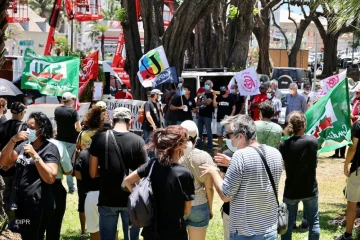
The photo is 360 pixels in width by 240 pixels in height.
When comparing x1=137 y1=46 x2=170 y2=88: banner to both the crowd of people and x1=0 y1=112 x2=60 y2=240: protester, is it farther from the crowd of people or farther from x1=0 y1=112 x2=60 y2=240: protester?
x1=0 y1=112 x2=60 y2=240: protester

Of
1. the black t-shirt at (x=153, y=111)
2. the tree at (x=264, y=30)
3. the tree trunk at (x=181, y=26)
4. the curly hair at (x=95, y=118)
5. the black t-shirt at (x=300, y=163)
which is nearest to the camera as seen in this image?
the black t-shirt at (x=300, y=163)

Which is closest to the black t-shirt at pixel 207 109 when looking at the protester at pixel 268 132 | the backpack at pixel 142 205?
the protester at pixel 268 132

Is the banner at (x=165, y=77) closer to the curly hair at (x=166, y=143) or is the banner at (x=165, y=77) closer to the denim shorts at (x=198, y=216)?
the denim shorts at (x=198, y=216)

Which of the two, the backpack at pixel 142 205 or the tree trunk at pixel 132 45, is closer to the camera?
the backpack at pixel 142 205

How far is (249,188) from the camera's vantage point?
518 cm

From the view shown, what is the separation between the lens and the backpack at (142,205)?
5000mm

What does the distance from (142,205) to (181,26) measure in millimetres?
13861

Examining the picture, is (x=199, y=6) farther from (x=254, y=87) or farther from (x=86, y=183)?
(x=86, y=183)

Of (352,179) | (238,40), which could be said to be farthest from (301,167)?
(238,40)

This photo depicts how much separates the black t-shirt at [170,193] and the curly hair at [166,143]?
68 millimetres

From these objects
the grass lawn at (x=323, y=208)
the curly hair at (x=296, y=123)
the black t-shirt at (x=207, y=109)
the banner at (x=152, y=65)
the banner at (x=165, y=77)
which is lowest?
the grass lawn at (x=323, y=208)

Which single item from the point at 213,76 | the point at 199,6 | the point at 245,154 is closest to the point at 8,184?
the point at 245,154

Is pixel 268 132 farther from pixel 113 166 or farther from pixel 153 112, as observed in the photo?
pixel 153 112

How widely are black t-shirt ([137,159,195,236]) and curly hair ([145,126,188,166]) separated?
68 millimetres
